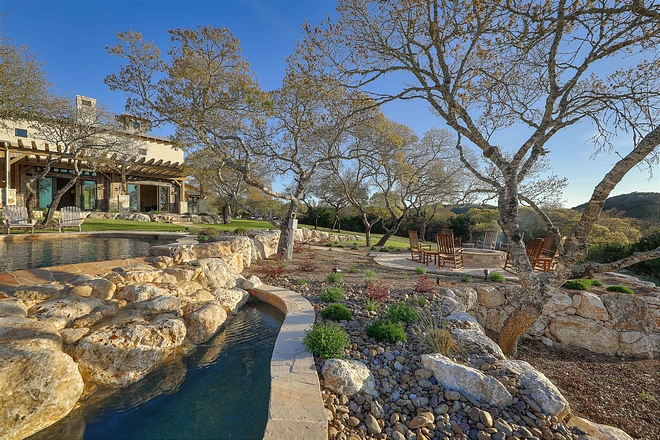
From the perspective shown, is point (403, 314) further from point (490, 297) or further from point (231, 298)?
point (490, 297)

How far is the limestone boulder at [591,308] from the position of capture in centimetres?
588

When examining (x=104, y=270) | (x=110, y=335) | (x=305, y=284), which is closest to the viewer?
(x=110, y=335)

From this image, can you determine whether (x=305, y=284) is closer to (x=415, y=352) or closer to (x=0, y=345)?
(x=415, y=352)

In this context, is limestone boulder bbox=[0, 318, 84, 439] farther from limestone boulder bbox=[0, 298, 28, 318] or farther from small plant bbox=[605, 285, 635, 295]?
small plant bbox=[605, 285, 635, 295]

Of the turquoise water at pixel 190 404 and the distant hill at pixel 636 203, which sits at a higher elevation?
the distant hill at pixel 636 203

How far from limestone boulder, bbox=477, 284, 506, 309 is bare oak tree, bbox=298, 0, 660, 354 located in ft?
4.53

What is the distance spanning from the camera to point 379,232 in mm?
26344

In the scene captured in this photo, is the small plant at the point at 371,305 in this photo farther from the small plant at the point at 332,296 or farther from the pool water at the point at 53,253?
the pool water at the point at 53,253

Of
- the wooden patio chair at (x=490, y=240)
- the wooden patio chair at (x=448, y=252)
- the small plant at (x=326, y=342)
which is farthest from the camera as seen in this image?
the wooden patio chair at (x=490, y=240)

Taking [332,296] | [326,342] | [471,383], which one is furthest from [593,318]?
[326,342]

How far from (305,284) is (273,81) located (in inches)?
263

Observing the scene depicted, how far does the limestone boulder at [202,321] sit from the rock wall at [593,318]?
481 centimetres

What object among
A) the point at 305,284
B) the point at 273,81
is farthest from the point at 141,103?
the point at 305,284

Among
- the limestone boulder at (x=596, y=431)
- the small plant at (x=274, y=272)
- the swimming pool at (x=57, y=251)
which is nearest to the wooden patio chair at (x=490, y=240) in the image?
the small plant at (x=274, y=272)
